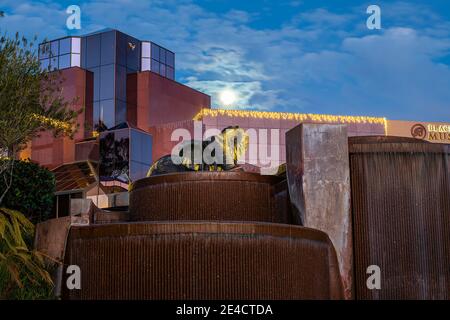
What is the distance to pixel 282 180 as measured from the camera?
15312 millimetres

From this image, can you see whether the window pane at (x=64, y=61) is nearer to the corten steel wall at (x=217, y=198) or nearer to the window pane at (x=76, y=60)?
the window pane at (x=76, y=60)

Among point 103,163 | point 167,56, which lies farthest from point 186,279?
point 167,56

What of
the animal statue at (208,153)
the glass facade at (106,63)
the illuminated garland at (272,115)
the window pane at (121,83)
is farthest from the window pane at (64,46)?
the animal statue at (208,153)

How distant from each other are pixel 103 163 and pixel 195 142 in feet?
57.6

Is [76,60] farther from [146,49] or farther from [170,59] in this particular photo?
[170,59]

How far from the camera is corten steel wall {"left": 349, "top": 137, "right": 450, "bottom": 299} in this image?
44.1 ft

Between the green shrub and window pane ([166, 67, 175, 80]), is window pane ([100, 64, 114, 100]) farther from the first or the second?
the green shrub

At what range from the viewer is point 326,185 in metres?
13.5

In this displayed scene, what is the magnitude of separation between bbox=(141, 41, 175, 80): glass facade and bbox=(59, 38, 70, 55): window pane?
5.45m

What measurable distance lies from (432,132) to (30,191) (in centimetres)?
4898

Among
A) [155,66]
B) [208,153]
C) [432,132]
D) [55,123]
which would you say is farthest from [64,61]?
[55,123]

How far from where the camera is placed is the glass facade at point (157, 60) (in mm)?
57062

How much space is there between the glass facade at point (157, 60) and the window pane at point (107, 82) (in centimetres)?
306
